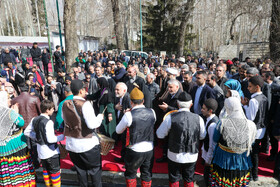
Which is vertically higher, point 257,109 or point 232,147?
point 257,109

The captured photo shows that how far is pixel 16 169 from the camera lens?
3.43 meters

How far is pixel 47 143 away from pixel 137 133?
4.98ft

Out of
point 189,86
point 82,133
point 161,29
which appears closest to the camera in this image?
point 82,133

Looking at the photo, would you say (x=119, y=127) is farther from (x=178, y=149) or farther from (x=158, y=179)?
(x=158, y=179)

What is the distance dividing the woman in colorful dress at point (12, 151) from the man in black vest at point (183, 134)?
2.35 metres

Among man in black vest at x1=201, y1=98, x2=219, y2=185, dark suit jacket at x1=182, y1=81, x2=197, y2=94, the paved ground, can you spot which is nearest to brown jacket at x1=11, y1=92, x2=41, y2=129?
the paved ground

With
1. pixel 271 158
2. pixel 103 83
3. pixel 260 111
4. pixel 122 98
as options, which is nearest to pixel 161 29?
pixel 103 83

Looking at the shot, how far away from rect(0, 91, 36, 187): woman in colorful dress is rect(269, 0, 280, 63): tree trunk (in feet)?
43.1

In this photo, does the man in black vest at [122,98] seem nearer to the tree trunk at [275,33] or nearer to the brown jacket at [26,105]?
the brown jacket at [26,105]

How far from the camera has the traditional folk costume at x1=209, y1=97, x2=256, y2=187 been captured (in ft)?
9.07

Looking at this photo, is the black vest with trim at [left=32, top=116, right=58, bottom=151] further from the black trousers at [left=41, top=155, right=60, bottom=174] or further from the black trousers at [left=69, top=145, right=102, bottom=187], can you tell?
the black trousers at [left=69, top=145, right=102, bottom=187]

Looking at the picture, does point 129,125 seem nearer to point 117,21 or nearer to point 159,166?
point 159,166

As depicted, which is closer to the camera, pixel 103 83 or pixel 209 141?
pixel 209 141

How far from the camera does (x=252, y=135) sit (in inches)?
112
